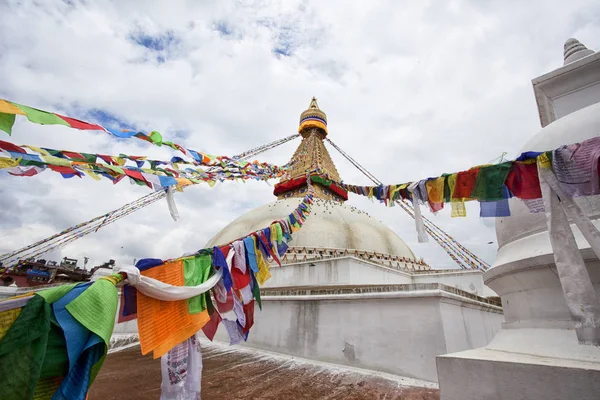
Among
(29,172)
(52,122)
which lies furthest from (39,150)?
(52,122)

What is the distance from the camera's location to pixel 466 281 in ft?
37.5

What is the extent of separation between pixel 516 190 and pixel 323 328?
16.4ft

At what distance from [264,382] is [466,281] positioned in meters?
9.56

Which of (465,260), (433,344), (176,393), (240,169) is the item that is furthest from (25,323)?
(465,260)

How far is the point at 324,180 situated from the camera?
20.3m

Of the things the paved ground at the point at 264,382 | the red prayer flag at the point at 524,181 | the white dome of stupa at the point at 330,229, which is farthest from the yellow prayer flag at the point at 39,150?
the white dome of stupa at the point at 330,229

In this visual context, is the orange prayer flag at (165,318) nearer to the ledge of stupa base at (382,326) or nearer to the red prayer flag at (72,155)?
the red prayer flag at (72,155)

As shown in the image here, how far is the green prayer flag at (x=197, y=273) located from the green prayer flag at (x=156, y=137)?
9.37 feet

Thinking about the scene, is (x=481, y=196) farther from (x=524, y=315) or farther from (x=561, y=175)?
(x=524, y=315)

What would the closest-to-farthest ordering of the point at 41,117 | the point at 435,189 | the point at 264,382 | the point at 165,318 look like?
the point at 165,318 → the point at 41,117 → the point at 435,189 → the point at 264,382

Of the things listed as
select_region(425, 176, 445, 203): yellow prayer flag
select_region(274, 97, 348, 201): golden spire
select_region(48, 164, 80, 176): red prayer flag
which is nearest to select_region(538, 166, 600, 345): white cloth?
select_region(425, 176, 445, 203): yellow prayer flag

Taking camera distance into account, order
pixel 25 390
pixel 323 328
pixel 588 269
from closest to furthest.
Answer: pixel 25 390
pixel 588 269
pixel 323 328

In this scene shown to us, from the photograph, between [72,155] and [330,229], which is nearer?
[72,155]

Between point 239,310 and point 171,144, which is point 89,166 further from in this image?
point 239,310
